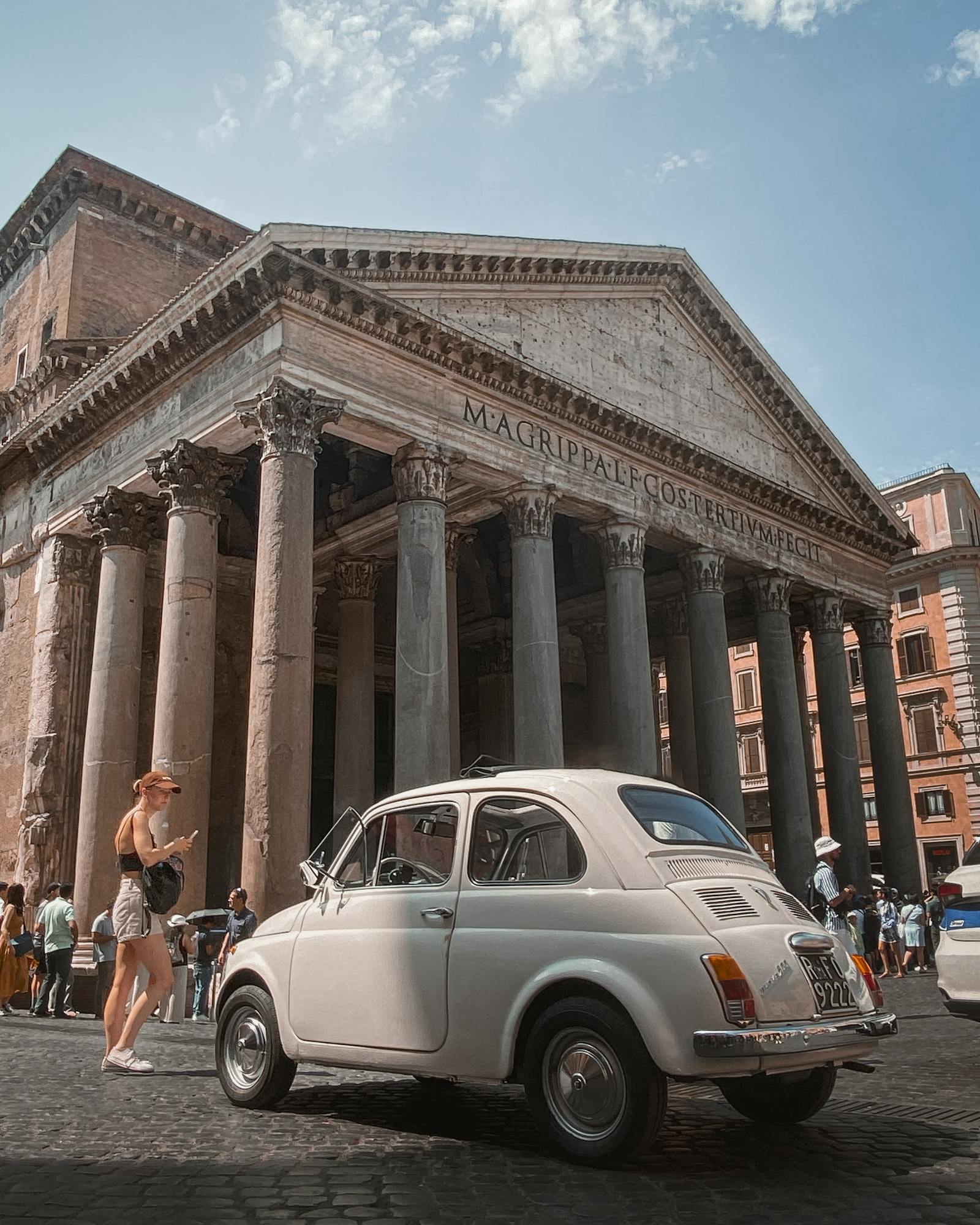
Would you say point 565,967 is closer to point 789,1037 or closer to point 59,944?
point 789,1037

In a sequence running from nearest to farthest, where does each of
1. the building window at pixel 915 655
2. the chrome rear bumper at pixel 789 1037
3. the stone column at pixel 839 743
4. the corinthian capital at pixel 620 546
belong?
the chrome rear bumper at pixel 789 1037 → the corinthian capital at pixel 620 546 → the stone column at pixel 839 743 → the building window at pixel 915 655

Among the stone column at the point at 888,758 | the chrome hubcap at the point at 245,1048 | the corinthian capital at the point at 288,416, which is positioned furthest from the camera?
the stone column at the point at 888,758

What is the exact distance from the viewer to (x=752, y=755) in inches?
1435

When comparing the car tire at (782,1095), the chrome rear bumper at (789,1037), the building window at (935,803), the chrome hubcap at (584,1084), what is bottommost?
the car tire at (782,1095)

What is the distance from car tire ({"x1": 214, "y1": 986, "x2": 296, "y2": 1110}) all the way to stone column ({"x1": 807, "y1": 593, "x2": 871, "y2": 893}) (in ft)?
51.7

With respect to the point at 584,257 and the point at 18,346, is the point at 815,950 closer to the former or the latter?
the point at 584,257

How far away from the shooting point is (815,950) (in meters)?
4.30

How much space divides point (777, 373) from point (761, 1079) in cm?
1764

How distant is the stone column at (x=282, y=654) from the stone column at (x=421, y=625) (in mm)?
1447

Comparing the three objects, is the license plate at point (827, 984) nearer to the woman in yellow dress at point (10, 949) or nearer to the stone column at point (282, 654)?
the stone column at point (282, 654)

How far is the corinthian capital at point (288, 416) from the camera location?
11984mm

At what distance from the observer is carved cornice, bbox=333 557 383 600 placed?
59.1 feet

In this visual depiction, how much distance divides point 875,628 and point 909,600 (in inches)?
499

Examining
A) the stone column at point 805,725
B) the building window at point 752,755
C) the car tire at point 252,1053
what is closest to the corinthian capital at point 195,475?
the car tire at point 252,1053
